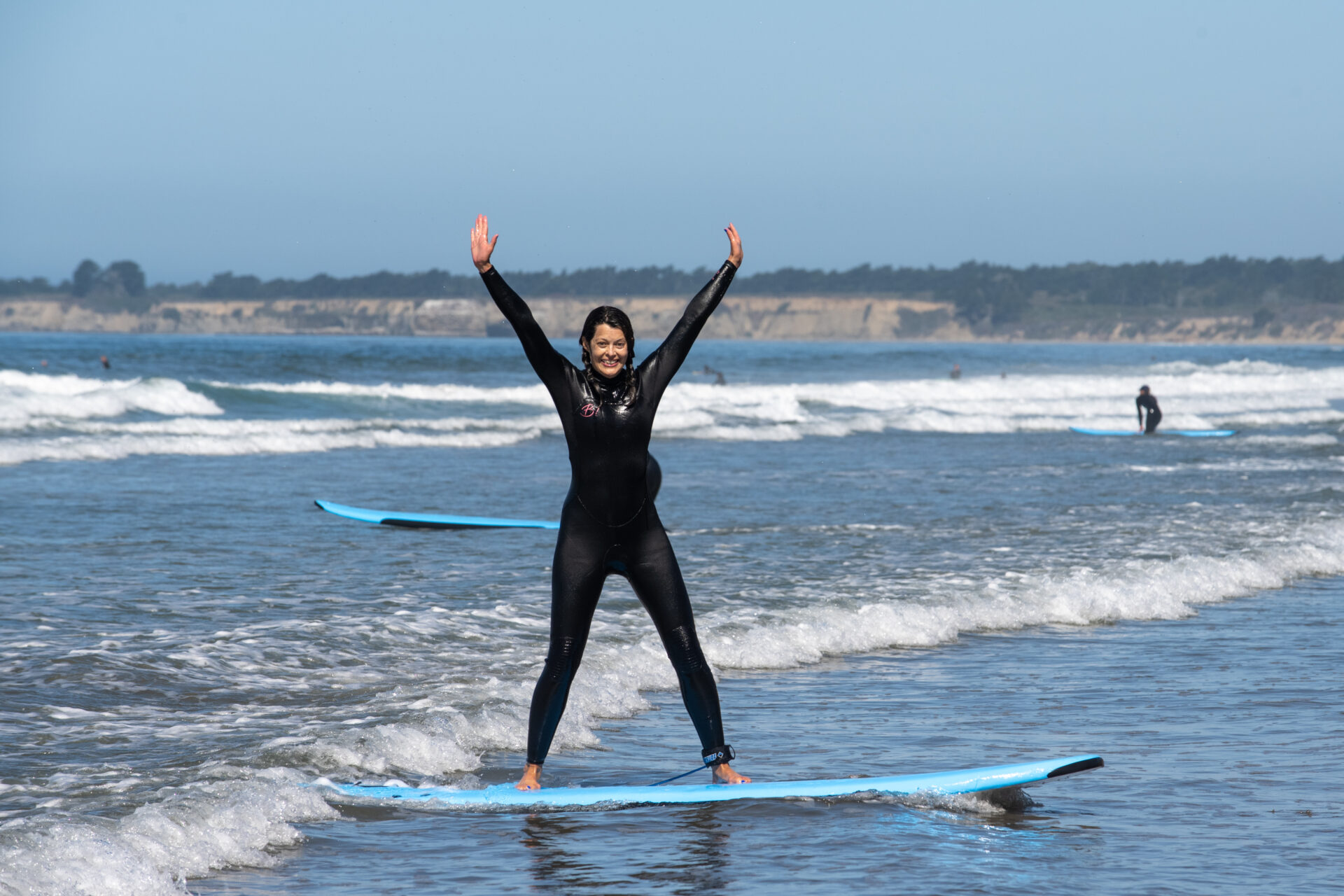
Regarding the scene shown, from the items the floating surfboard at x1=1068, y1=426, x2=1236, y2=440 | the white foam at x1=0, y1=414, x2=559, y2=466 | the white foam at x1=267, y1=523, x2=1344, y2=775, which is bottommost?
the white foam at x1=267, y1=523, x2=1344, y2=775

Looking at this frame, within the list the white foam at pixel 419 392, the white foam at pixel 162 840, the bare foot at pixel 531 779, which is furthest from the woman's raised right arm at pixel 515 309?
the white foam at pixel 419 392

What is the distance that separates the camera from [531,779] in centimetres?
531

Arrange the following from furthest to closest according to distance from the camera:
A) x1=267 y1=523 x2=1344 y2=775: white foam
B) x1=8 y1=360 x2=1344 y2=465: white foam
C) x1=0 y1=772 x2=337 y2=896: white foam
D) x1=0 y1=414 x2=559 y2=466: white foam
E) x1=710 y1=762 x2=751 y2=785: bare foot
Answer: x1=8 y1=360 x2=1344 y2=465: white foam
x1=0 y1=414 x2=559 y2=466: white foam
x1=267 y1=523 x2=1344 y2=775: white foam
x1=710 y1=762 x2=751 y2=785: bare foot
x1=0 y1=772 x2=337 y2=896: white foam

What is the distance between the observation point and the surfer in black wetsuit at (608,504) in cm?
505

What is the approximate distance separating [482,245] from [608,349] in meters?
0.62

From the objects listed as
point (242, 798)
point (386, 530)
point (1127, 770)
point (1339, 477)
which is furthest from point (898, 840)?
point (1339, 477)

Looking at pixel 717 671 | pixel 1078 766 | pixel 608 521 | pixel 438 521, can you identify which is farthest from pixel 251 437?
pixel 1078 766

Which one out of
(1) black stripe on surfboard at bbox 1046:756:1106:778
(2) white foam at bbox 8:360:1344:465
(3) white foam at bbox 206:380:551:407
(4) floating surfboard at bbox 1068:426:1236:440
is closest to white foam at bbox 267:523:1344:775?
(1) black stripe on surfboard at bbox 1046:756:1106:778

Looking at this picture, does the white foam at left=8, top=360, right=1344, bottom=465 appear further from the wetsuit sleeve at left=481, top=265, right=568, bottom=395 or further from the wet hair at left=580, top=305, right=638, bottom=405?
the wet hair at left=580, top=305, right=638, bottom=405

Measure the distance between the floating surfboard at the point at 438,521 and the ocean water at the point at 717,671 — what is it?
13.8 inches

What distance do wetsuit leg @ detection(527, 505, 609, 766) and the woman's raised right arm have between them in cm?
54

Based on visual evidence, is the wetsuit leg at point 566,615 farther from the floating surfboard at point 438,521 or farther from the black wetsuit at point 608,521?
the floating surfboard at point 438,521

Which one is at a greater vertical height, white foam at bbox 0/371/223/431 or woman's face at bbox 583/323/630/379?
woman's face at bbox 583/323/630/379

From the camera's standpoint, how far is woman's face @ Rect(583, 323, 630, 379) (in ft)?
16.5
